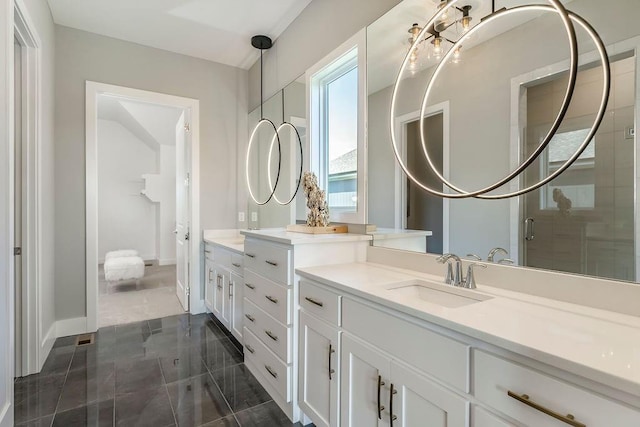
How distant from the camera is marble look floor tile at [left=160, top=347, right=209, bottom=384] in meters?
2.12

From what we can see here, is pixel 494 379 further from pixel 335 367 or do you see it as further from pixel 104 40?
pixel 104 40

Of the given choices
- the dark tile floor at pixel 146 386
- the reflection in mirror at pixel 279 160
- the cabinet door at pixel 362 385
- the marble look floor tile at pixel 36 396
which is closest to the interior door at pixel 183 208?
the reflection in mirror at pixel 279 160

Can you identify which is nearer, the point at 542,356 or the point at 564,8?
the point at 542,356

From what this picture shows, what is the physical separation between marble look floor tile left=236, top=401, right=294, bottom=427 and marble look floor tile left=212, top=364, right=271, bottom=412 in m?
0.05

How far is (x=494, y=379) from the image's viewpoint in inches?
31.9

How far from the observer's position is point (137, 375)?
6.95ft

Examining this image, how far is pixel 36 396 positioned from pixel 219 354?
107 cm

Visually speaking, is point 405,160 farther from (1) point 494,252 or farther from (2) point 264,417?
(2) point 264,417

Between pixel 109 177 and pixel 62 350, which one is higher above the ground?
pixel 109 177

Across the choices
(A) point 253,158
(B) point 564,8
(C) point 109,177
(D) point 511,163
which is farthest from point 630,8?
(C) point 109,177

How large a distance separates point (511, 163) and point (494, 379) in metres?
0.86

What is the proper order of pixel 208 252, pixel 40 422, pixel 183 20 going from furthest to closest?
1. pixel 208 252
2. pixel 183 20
3. pixel 40 422

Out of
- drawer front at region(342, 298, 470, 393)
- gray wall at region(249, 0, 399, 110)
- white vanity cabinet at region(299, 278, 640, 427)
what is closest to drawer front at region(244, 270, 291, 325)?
white vanity cabinet at region(299, 278, 640, 427)

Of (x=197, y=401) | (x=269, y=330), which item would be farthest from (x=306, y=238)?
(x=197, y=401)
